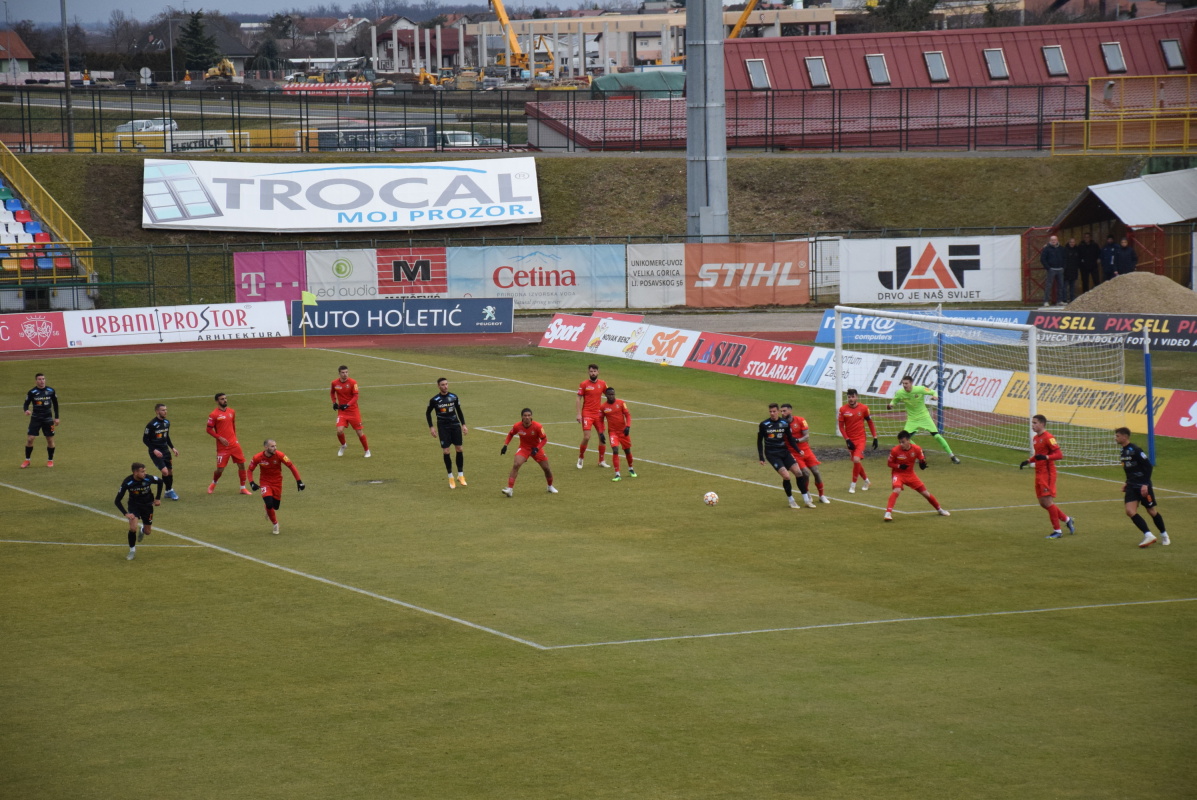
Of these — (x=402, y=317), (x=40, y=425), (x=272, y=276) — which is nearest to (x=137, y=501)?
(x=40, y=425)

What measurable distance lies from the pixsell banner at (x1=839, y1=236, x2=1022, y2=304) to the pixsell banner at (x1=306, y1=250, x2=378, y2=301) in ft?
62.2

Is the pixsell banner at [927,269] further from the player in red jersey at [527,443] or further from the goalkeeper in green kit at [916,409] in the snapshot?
the player in red jersey at [527,443]

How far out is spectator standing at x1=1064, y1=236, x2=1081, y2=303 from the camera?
1885 inches

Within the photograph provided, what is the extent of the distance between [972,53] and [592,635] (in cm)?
6020

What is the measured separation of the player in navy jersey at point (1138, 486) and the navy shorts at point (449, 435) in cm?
1232

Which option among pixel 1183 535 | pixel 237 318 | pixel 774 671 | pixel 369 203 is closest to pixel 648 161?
pixel 369 203

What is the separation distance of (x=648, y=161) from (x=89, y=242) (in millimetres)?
28524

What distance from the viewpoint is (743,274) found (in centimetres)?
5200

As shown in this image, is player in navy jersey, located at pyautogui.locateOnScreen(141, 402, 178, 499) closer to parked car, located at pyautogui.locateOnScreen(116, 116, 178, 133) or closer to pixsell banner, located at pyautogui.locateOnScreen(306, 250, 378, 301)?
pixsell banner, located at pyautogui.locateOnScreen(306, 250, 378, 301)

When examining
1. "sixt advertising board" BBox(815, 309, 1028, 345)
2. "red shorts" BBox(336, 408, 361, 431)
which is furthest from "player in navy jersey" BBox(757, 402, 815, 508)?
"sixt advertising board" BBox(815, 309, 1028, 345)

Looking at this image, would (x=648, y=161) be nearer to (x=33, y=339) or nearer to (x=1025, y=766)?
(x=33, y=339)

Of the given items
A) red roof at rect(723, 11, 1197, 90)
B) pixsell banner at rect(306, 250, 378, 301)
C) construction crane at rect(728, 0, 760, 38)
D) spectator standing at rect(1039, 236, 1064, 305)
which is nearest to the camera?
spectator standing at rect(1039, 236, 1064, 305)

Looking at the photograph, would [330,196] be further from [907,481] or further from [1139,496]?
[1139,496]

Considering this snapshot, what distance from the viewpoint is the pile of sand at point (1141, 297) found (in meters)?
40.1
